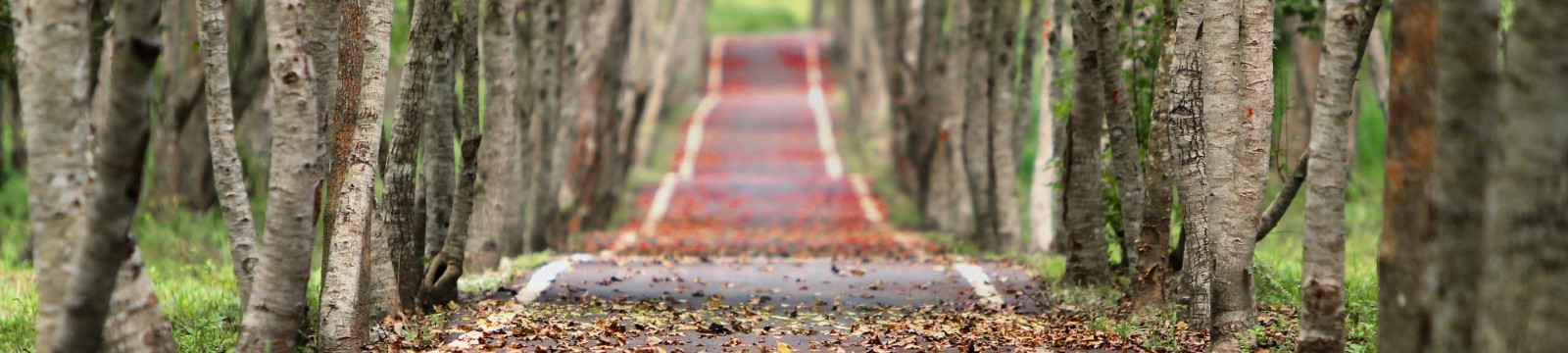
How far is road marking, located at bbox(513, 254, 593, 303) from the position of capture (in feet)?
41.7

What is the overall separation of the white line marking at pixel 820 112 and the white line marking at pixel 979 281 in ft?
74.8

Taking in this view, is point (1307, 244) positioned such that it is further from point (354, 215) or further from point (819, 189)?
point (819, 189)

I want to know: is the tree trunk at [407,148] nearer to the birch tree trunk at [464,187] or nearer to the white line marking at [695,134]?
the birch tree trunk at [464,187]

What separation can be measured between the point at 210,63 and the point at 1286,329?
21.4ft

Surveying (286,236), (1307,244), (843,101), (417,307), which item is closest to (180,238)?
(417,307)

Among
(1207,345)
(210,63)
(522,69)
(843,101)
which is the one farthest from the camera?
(843,101)

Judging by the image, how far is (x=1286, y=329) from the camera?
33.1ft

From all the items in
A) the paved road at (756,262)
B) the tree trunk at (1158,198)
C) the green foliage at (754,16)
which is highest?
the green foliage at (754,16)

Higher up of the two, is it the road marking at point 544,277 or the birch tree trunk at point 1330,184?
the birch tree trunk at point 1330,184

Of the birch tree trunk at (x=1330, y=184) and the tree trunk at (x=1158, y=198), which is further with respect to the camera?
the tree trunk at (x=1158, y=198)

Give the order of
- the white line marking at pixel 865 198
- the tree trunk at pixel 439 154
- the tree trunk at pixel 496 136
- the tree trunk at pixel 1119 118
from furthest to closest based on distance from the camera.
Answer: the white line marking at pixel 865 198
the tree trunk at pixel 496 136
the tree trunk at pixel 1119 118
the tree trunk at pixel 439 154

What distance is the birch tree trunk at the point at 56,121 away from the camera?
6715mm

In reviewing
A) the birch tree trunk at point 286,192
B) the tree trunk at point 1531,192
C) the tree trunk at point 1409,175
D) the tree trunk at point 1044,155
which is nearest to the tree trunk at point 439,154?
the birch tree trunk at point 286,192

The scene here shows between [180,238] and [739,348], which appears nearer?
[739,348]
